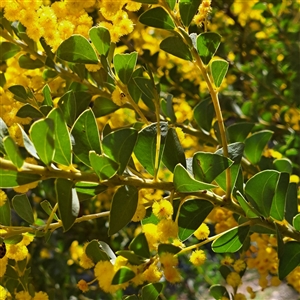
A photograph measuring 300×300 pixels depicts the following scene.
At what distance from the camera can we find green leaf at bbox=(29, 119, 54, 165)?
564 mm

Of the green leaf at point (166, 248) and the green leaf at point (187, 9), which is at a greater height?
the green leaf at point (187, 9)

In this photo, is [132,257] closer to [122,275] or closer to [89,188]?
[122,275]

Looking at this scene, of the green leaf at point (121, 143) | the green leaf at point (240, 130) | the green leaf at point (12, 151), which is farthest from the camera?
the green leaf at point (240, 130)

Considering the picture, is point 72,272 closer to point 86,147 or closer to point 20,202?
point 20,202

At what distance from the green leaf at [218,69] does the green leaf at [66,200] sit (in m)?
0.30

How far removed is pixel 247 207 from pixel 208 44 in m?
0.27

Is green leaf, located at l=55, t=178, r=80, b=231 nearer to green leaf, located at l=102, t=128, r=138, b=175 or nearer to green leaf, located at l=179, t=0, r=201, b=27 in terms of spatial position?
green leaf, located at l=102, t=128, r=138, b=175

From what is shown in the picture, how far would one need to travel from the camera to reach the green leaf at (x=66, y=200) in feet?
2.15

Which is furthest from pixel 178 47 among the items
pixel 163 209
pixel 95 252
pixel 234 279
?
pixel 234 279

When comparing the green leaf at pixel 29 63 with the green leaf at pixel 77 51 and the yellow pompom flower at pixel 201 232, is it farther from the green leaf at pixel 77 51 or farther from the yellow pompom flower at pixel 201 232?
the yellow pompom flower at pixel 201 232

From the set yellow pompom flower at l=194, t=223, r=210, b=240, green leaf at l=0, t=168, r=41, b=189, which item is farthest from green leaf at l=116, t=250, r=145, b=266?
green leaf at l=0, t=168, r=41, b=189

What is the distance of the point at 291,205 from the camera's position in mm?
931

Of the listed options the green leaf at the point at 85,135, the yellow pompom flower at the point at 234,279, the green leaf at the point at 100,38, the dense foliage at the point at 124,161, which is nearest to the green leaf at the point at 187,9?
the dense foliage at the point at 124,161

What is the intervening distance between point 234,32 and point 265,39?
0.14m
